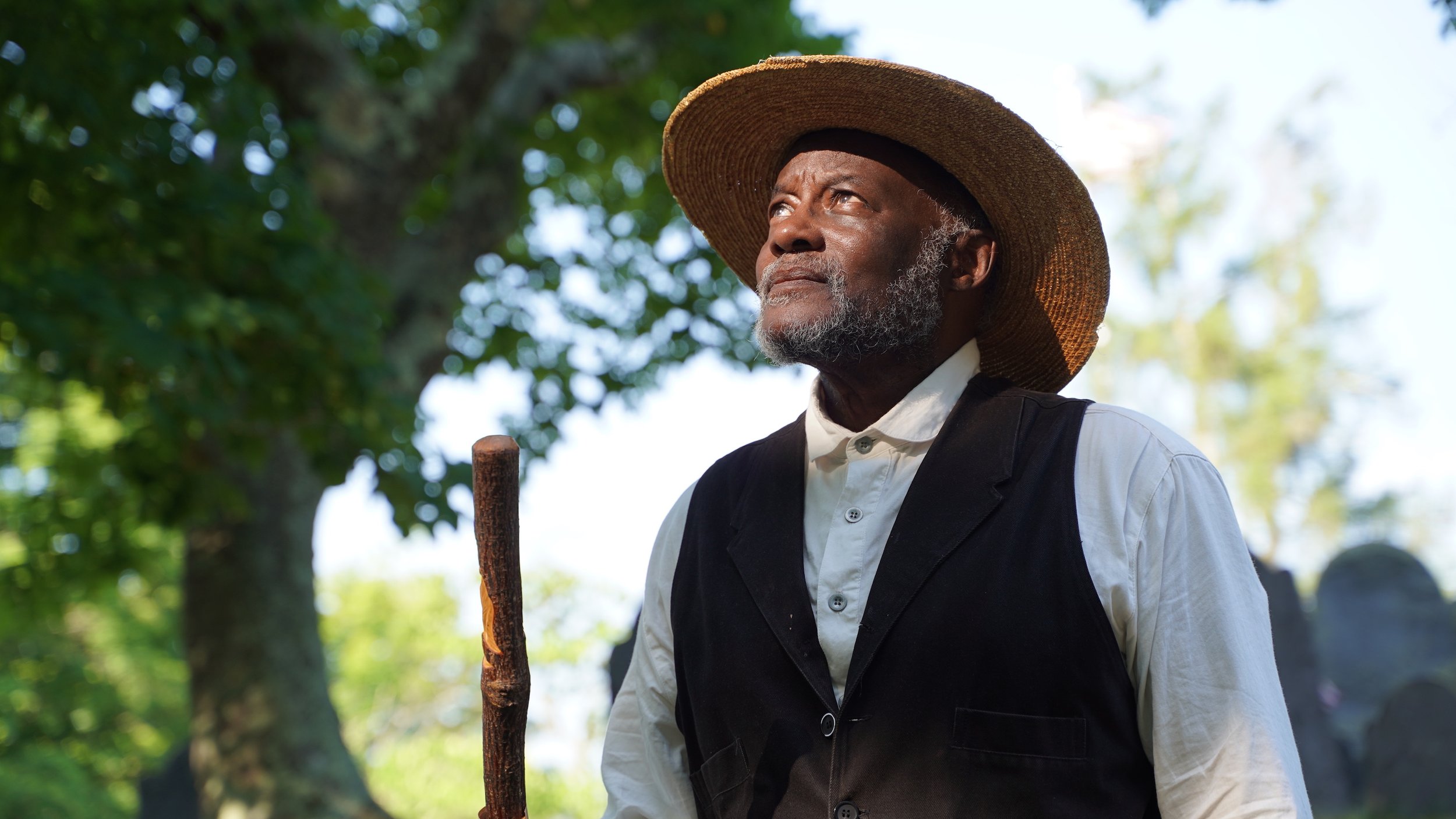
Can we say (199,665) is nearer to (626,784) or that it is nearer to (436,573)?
(626,784)

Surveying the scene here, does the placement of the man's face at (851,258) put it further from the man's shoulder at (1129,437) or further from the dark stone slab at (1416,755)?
the dark stone slab at (1416,755)

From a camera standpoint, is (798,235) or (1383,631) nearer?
(798,235)

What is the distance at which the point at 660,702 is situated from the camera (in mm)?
2127

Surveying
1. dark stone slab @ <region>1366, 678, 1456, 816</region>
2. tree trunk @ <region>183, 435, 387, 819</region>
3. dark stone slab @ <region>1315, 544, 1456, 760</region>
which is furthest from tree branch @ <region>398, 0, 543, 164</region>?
dark stone slab @ <region>1315, 544, 1456, 760</region>

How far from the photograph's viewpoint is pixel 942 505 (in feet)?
6.21

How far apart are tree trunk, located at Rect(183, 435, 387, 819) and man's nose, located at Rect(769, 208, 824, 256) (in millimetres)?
5455

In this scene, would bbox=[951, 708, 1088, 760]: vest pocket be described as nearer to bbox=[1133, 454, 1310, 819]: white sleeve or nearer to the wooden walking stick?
bbox=[1133, 454, 1310, 819]: white sleeve

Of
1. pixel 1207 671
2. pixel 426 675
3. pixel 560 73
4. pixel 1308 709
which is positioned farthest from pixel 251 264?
pixel 426 675

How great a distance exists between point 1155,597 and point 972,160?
0.85 metres

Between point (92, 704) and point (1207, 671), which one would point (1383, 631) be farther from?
point (92, 704)

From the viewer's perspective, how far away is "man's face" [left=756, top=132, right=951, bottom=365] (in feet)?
6.95

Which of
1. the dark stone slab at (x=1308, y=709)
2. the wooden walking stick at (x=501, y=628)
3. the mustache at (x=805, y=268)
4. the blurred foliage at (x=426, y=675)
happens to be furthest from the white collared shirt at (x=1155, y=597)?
the blurred foliage at (x=426, y=675)

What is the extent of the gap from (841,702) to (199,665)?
6374 mm

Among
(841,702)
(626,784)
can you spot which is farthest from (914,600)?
(626,784)
